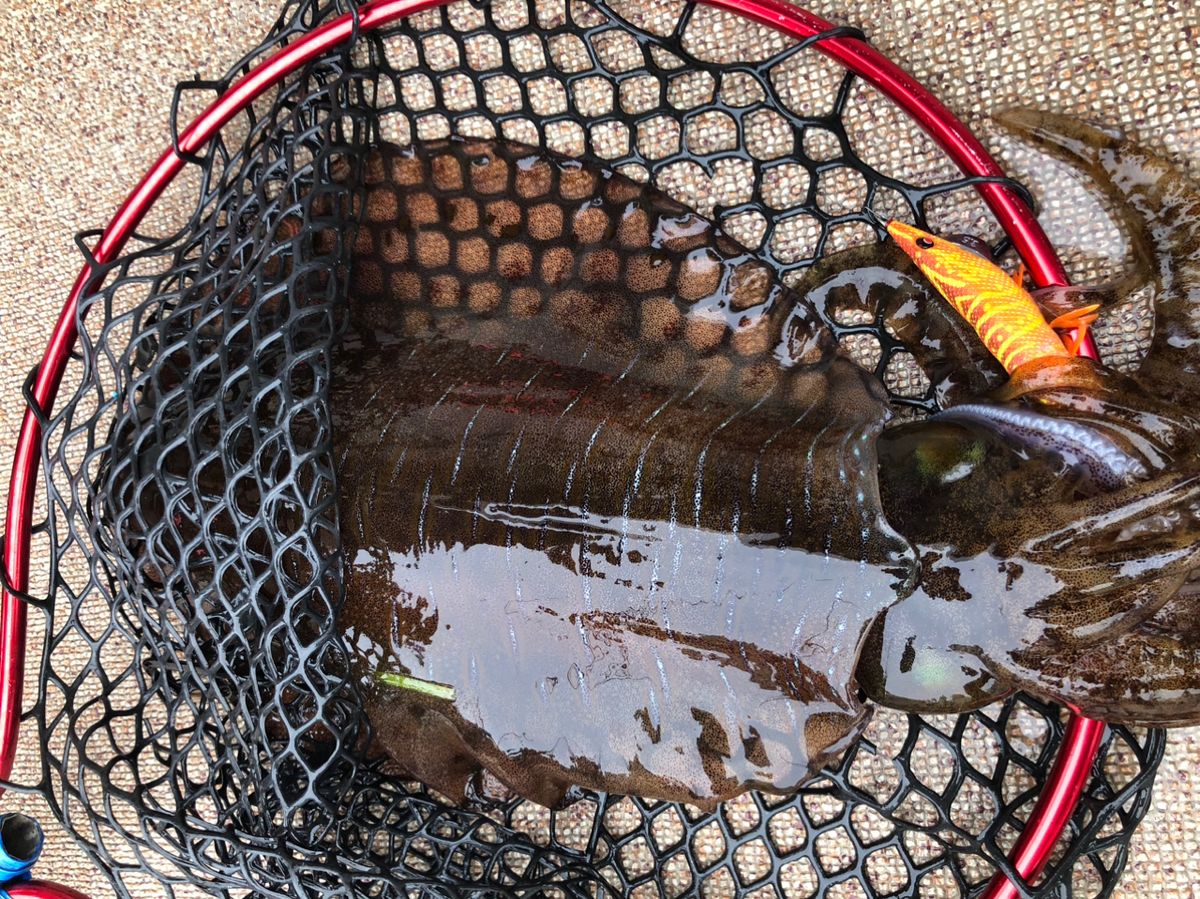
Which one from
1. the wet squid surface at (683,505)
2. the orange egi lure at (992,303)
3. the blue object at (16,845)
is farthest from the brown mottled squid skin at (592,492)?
the blue object at (16,845)

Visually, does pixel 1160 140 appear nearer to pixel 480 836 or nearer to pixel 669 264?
pixel 669 264

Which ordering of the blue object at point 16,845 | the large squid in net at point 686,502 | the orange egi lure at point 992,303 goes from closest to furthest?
the large squid in net at point 686,502, the orange egi lure at point 992,303, the blue object at point 16,845

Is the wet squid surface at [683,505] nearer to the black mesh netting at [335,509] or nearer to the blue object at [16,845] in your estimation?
the black mesh netting at [335,509]


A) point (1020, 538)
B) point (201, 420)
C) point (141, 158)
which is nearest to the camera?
point (1020, 538)

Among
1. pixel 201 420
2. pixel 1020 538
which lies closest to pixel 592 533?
pixel 1020 538

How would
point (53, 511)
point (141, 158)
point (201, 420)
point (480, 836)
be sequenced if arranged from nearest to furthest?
1. point (201, 420)
2. point (53, 511)
3. point (480, 836)
4. point (141, 158)

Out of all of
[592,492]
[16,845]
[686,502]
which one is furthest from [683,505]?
[16,845]

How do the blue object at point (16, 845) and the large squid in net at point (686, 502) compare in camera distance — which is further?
the blue object at point (16, 845)
